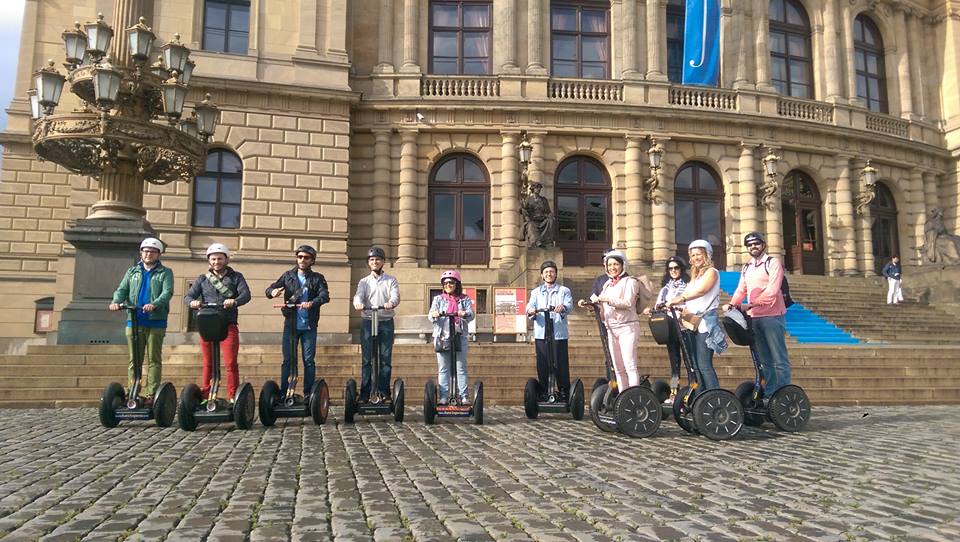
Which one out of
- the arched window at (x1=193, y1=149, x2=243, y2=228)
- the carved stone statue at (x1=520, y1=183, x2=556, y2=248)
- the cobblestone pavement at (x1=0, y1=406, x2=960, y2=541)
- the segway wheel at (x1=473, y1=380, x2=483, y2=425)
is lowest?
the cobblestone pavement at (x1=0, y1=406, x2=960, y2=541)

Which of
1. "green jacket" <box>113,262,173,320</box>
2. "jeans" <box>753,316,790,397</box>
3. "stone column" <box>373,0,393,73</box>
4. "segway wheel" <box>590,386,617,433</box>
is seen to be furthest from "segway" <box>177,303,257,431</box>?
"stone column" <box>373,0,393,73</box>

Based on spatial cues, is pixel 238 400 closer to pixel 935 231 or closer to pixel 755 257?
pixel 755 257

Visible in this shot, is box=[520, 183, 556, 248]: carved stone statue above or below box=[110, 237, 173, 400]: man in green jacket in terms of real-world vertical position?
above

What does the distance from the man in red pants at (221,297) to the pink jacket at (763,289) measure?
6.07m

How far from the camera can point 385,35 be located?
75.8 ft

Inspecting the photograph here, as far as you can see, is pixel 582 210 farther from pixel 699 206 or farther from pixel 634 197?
pixel 699 206

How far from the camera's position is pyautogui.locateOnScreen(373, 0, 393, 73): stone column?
2305 centimetres

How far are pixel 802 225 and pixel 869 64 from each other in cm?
894

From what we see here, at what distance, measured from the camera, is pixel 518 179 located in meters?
22.5

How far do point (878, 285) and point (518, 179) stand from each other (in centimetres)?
1437

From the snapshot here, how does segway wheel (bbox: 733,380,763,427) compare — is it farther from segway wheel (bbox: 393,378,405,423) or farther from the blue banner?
the blue banner

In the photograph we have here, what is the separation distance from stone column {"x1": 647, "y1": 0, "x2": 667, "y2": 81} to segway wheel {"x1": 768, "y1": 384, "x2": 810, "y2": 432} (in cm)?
1840

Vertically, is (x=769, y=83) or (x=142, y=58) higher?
(x=769, y=83)

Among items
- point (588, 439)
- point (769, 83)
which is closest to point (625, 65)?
point (769, 83)
